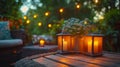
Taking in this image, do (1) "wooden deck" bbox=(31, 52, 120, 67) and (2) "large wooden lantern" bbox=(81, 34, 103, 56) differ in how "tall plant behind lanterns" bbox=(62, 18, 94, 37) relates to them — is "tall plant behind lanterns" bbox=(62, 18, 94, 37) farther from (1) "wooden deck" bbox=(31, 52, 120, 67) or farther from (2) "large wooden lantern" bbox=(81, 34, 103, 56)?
(1) "wooden deck" bbox=(31, 52, 120, 67)

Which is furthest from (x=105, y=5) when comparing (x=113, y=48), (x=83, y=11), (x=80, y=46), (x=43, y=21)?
(x=80, y=46)

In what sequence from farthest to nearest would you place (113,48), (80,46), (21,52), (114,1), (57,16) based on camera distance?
(57,16), (114,1), (113,48), (21,52), (80,46)

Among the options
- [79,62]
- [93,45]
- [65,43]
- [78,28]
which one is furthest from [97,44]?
[79,62]

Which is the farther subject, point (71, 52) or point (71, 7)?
point (71, 7)

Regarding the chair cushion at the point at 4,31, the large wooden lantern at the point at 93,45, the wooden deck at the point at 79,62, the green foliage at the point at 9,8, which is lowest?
the wooden deck at the point at 79,62

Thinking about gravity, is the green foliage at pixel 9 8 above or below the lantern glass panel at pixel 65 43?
above

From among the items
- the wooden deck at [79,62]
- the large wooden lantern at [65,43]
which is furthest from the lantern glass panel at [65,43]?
the wooden deck at [79,62]

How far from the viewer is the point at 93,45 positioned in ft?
8.88

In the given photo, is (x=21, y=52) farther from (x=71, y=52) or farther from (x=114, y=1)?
(x=114, y=1)

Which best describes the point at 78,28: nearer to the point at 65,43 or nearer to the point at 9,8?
the point at 65,43

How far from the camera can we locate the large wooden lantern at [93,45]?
2.71 metres

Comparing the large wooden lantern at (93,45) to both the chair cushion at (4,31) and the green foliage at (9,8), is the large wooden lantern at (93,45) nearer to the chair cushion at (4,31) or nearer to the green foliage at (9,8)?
the chair cushion at (4,31)

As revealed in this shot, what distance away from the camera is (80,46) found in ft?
9.68

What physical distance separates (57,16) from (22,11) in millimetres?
1300
